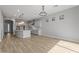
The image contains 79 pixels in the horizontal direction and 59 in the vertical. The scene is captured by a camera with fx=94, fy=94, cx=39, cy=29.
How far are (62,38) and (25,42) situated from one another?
47.2 inches

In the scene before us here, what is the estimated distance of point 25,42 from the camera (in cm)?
310

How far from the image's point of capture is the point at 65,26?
2.89 metres

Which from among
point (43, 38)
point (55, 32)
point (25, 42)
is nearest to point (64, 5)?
point (55, 32)

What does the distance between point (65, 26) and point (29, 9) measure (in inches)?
47.6

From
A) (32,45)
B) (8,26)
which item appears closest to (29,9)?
(8,26)

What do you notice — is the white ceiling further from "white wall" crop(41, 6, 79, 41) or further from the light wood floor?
the light wood floor

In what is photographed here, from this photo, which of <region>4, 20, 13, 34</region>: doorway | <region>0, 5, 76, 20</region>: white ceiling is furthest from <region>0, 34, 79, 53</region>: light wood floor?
<region>0, 5, 76, 20</region>: white ceiling

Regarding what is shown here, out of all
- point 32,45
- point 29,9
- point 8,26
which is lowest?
point 32,45

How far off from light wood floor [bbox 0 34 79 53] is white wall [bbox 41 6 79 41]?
231 millimetres

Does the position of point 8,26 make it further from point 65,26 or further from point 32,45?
point 65,26

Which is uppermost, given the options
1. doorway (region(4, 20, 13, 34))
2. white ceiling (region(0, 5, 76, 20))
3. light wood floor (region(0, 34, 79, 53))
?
Result: white ceiling (region(0, 5, 76, 20))

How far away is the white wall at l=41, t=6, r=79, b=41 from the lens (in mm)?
2701

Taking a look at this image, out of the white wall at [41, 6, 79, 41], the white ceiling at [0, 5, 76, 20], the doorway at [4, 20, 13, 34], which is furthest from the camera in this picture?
the doorway at [4, 20, 13, 34]

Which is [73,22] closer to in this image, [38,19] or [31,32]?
[38,19]
